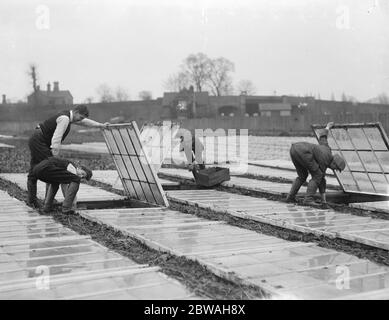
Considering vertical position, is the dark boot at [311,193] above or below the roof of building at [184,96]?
below

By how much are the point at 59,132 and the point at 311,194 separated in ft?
15.1

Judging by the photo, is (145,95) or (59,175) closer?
(59,175)

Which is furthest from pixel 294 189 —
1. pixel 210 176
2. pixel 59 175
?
pixel 59 175

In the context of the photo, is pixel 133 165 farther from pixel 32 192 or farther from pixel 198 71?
pixel 198 71

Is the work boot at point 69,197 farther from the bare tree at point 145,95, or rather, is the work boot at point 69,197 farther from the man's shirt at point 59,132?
the bare tree at point 145,95

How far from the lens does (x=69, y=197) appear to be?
26.6 ft

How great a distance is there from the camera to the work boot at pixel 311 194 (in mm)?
9078

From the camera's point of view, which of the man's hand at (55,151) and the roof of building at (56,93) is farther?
the roof of building at (56,93)

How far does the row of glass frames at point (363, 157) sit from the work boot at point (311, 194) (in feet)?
4.35

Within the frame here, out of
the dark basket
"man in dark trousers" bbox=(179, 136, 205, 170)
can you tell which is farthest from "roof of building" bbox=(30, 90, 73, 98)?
the dark basket

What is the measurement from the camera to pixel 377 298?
3.98 meters

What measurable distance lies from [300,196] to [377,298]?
20.5 ft

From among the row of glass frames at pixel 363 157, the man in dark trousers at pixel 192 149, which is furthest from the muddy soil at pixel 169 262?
the row of glass frames at pixel 363 157
